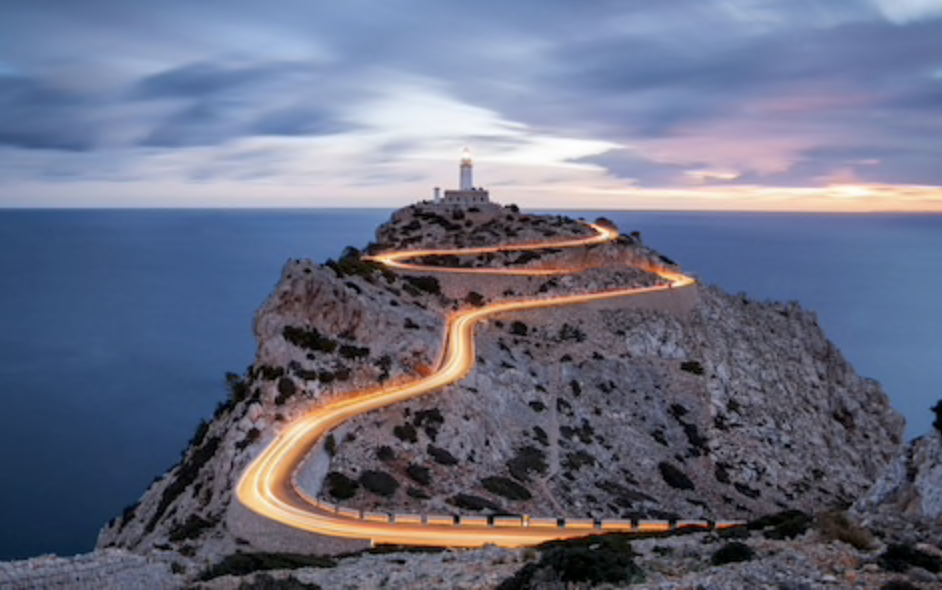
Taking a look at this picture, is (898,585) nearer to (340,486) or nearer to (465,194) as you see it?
(340,486)

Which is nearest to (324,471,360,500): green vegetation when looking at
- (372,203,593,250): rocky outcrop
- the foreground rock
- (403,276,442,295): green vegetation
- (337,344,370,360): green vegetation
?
(337,344,370,360): green vegetation

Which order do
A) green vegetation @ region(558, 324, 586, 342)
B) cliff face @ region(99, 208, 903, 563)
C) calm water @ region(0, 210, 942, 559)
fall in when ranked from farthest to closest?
1. calm water @ region(0, 210, 942, 559)
2. green vegetation @ region(558, 324, 586, 342)
3. cliff face @ region(99, 208, 903, 563)

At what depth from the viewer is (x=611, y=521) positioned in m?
27.7

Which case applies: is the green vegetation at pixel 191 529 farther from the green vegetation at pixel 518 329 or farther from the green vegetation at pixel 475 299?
the green vegetation at pixel 475 299

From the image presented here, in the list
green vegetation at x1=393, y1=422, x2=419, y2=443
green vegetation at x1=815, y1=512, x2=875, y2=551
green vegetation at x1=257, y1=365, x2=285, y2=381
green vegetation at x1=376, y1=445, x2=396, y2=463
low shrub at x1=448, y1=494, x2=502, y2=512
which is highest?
green vegetation at x1=815, y1=512, x2=875, y2=551

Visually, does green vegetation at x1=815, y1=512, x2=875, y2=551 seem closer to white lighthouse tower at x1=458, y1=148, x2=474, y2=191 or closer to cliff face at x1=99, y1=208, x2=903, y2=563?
cliff face at x1=99, y1=208, x2=903, y2=563

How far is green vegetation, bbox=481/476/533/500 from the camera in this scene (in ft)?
103

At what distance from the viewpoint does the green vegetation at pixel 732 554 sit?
42.1 ft

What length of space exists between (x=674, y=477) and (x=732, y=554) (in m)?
29.2

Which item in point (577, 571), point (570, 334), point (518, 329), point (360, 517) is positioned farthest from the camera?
point (570, 334)

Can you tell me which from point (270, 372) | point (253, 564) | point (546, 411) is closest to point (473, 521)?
point (253, 564)

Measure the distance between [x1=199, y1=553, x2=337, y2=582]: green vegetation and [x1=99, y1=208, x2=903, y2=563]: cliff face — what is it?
177 cm

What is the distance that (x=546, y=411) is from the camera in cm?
4359

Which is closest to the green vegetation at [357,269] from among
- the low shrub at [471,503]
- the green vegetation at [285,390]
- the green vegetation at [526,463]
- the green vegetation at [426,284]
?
the green vegetation at [426,284]
